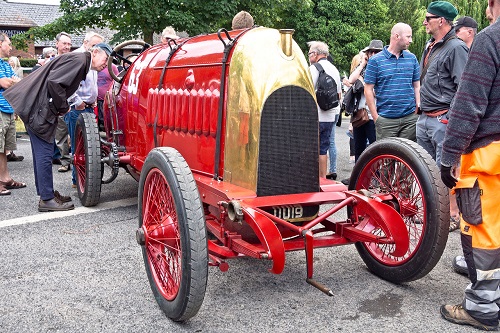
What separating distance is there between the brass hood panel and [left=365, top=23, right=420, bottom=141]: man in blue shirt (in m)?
2.21

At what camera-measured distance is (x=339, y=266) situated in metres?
3.90

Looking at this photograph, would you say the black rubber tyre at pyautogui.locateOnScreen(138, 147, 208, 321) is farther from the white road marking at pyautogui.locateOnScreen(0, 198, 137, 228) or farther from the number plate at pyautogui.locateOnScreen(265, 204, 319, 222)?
the white road marking at pyautogui.locateOnScreen(0, 198, 137, 228)

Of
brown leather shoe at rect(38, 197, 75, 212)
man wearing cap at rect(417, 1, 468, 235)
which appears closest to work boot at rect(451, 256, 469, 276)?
man wearing cap at rect(417, 1, 468, 235)

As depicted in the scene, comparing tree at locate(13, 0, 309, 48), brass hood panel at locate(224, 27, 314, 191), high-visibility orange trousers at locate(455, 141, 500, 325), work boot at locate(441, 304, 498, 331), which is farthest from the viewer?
tree at locate(13, 0, 309, 48)

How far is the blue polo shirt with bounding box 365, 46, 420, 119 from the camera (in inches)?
211

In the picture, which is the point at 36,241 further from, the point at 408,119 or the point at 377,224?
the point at 408,119

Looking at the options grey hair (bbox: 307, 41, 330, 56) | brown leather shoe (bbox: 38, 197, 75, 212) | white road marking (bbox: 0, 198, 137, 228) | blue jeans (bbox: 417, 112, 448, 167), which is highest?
grey hair (bbox: 307, 41, 330, 56)

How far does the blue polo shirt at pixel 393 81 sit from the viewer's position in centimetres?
537

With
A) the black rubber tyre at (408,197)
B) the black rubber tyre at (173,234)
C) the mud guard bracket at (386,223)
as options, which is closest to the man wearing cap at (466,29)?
the black rubber tyre at (408,197)

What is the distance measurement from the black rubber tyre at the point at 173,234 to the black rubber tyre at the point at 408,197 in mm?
1275

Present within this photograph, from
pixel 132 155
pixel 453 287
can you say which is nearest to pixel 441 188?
pixel 453 287

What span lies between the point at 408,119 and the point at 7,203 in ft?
14.9

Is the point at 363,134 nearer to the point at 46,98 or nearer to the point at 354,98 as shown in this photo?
the point at 354,98

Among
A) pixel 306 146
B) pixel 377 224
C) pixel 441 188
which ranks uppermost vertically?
pixel 306 146
